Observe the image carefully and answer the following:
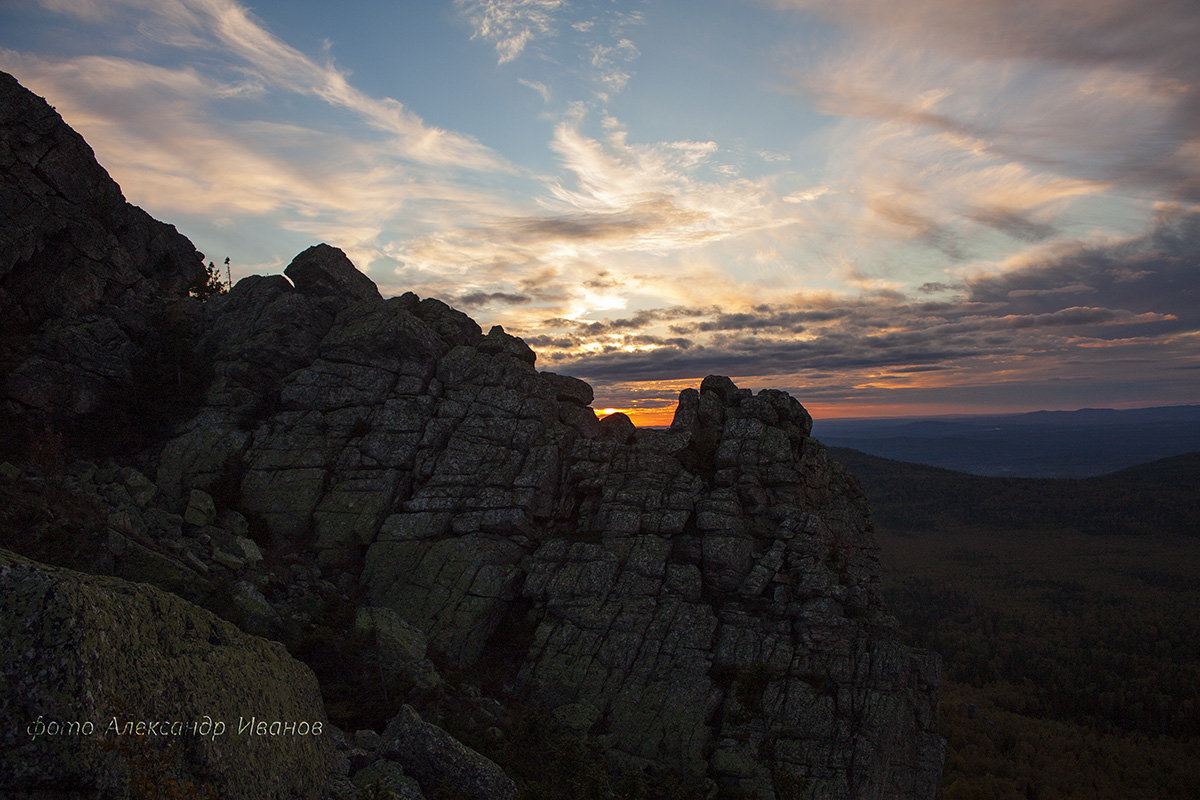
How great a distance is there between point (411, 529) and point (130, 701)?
25.9m

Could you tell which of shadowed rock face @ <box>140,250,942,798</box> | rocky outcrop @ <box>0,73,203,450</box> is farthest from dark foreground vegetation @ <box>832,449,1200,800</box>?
rocky outcrop @ <box>0,73,203,450</box>

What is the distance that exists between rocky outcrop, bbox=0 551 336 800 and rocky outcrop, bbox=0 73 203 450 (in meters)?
28.3

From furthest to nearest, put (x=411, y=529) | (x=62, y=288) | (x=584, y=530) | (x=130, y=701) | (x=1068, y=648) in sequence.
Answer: (x=1068, y=648)
(x=584, y=530)
(x=62, y=288)
(x=411, y=529)
(x=130, y=701)

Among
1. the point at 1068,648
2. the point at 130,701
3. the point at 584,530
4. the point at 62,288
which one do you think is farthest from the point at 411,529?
the point at 1068,648

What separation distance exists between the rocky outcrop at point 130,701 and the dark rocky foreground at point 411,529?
178 mm

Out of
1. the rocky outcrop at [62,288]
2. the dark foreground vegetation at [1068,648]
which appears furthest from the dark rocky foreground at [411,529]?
the dark foreground vegetation at [1068,648]

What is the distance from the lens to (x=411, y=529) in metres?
36.0

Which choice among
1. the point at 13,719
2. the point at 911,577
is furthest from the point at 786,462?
the point at 911,577

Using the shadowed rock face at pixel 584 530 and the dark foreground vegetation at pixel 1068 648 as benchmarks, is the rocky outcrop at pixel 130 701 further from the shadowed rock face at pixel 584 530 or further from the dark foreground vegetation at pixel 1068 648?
the dark foreground vegetation at pixel 1068 648

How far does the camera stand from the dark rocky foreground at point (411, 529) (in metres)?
21.6

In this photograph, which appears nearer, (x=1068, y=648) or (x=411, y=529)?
(x=411, y=529)

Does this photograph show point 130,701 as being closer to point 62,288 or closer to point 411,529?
point 411,529

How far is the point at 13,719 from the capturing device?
8773 mm

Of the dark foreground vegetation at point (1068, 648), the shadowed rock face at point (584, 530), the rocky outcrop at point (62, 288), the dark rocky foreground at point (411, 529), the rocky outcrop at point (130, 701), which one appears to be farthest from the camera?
the dark foreground vegetation at point (1068, 648)
